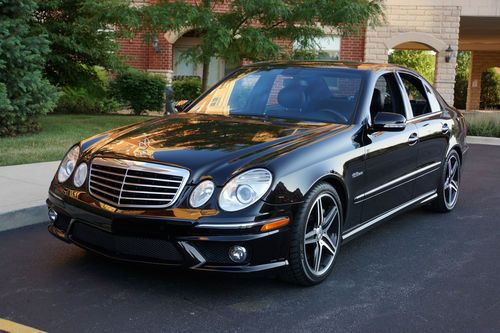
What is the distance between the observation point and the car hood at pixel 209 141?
391 centimetres

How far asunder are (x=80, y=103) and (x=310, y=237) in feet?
45.8

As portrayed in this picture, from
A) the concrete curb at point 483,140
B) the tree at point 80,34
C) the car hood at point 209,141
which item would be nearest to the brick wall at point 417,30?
the concrete curb at point 483,140

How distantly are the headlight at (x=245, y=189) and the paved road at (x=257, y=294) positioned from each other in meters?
0.49

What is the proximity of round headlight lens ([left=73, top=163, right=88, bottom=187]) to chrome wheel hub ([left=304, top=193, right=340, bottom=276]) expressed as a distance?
1.57m

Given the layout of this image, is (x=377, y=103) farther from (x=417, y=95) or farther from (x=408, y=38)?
(x=408, y=38)

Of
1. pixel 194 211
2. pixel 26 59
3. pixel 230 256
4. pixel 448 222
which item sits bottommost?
pixel 448 222

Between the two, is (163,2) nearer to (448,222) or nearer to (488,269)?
(448,222)

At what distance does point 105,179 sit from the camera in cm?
405

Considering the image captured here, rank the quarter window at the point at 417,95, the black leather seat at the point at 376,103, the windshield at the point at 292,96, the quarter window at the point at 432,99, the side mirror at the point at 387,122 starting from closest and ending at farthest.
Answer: the side mirror at the point at 387,122, the windshield at the point at 292,96, the black leather seat at the point at 376,103, the quarter window at the point at 417,95, the quarter window at the point at 432,99

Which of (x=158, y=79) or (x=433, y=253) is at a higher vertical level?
(x=158, y=79)

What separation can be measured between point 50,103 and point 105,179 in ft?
24.4

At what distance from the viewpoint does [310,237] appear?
13.6 feet

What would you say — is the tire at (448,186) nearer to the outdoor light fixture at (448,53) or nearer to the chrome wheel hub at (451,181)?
the chrome wheel hub at (451,181)

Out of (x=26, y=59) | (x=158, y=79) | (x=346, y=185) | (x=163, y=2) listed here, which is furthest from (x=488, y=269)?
(x=158, y=79)
